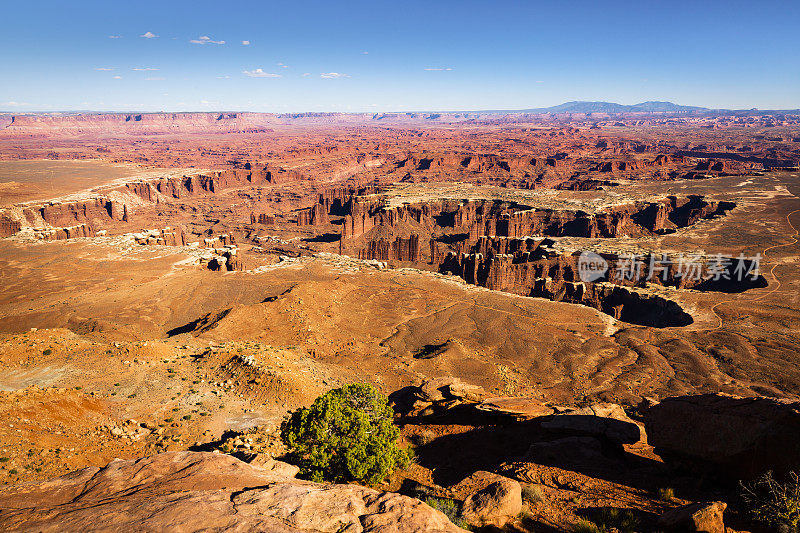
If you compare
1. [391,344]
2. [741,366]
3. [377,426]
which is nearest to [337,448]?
[377,426]

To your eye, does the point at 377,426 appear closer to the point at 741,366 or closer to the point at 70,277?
the point at 741,366

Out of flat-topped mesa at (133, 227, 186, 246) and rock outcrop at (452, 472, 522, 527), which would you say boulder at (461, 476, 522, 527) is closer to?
rock outcrop at (452, 472, 522, 527)

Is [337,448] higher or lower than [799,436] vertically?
lower

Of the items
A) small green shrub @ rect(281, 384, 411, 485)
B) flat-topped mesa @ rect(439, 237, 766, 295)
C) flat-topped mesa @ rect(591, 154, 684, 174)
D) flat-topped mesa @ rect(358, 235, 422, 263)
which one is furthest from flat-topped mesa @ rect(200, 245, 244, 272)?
flat-topped mesa @ rect(591, 154, 684, 174)

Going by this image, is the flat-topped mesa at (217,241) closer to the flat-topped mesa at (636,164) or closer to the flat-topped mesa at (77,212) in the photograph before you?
the flat-topped mesa at (77,212)

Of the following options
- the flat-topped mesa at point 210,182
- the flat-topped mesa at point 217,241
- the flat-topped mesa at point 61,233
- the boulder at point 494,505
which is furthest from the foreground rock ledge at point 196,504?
the flat-topped mesa at point 210,182

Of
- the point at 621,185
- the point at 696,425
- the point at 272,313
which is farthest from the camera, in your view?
the point at 621,185
